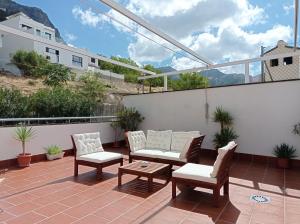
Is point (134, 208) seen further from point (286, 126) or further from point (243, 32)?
point (243, 32)

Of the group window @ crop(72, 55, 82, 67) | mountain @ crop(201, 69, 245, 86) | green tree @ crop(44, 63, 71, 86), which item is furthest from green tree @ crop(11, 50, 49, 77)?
mountain @ crop(201, 69, 245, 86)

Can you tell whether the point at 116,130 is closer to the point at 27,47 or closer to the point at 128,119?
the point at 128,119

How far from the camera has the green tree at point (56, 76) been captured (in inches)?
941

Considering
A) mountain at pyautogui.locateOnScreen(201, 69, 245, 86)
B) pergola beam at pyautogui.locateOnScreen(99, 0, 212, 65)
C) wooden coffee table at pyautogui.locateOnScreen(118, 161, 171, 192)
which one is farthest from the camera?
mountain at pyautogui.locateOnScreen(201, 69, 245, 86)

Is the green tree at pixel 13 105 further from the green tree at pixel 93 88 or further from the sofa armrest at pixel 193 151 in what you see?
the green tree at pixel 93 88

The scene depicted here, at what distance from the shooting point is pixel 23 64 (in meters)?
27.2

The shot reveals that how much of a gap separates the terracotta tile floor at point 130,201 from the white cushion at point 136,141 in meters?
0.95

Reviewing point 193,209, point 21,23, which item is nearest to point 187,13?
point 193,209

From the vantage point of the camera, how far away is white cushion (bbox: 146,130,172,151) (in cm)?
621

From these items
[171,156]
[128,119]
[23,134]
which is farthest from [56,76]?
[171,156]

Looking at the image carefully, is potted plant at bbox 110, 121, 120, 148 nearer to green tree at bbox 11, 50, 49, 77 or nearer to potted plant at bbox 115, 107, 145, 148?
potted plant at bbox 115, 107, 145, 148

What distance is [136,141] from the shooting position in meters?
6.16

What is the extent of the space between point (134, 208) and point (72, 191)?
1.34 metres

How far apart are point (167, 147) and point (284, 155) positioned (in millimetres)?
2911
